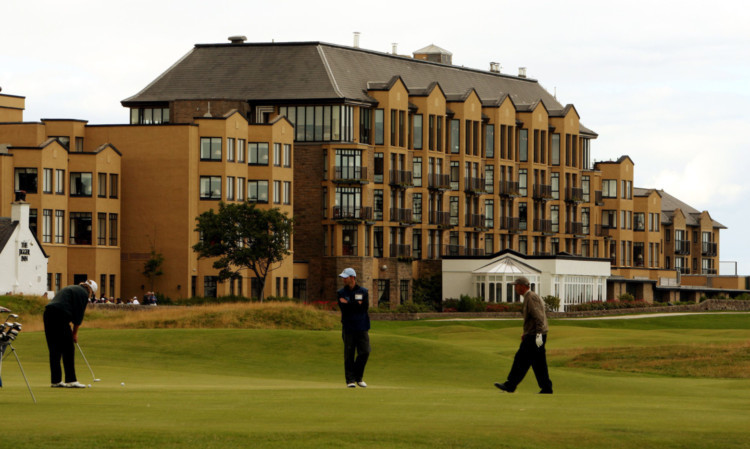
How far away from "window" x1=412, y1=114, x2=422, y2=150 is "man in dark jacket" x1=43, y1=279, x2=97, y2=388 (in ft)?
285

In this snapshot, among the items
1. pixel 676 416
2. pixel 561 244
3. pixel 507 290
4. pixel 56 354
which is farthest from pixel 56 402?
pixel 561 244

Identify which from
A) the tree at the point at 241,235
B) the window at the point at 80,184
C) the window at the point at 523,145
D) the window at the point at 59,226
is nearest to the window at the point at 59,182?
the window at the point at 80,184

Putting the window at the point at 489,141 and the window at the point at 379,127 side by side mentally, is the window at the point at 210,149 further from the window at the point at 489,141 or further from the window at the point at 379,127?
the window at the point at 489,141

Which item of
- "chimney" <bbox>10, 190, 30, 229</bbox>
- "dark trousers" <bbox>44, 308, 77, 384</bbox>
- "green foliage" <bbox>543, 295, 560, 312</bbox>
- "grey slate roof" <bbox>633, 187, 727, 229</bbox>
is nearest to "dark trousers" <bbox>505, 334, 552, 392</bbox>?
"dark trousers" <bbox>44, 308, 77, 384</bbox>

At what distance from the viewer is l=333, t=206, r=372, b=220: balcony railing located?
104000 millimetres

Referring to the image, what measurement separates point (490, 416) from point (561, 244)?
110 m

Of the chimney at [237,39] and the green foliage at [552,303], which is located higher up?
the chimney at [237,39]

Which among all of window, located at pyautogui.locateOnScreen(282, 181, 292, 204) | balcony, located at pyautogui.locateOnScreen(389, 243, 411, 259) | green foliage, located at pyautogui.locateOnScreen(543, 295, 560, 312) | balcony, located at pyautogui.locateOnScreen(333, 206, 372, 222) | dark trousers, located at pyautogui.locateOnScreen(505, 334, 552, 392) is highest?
window, located at pyautogui.locateOnScreen(282, 181, 292, 204)

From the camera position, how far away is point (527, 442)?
17500 mm

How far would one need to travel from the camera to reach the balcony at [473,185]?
11594 cm

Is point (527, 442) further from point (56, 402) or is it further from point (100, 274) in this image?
point (100, 274)

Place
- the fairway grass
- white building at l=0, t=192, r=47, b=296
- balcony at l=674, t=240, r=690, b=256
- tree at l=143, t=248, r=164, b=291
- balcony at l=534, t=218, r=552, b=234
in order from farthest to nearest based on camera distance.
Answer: balcony at l=674, t=240, r=690, b=256
balcony at l=534, t=218, r=552, b=234
tree at l=143, t=248, r=164, b=291
white building at l=0, t=192, r=47, b=296
the fairway grass

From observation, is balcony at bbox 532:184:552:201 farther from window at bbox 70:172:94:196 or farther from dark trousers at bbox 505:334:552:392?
dark trousers at bbox 505:334:552:392

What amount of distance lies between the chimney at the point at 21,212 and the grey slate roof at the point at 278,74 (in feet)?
A: 85.4
